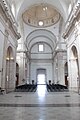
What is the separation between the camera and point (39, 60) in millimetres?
33719

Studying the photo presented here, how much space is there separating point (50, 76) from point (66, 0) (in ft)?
66.4

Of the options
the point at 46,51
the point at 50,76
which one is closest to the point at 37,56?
the point at 46,51

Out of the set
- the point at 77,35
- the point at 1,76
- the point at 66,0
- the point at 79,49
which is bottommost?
the point at 1,76

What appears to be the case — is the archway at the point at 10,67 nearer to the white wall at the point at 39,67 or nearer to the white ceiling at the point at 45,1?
the white ceiling at the point at 45,1

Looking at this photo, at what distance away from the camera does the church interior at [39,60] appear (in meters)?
4.59

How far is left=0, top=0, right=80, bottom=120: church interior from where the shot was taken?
459 cm

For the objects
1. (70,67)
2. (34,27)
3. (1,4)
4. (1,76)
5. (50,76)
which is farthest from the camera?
(50,76)

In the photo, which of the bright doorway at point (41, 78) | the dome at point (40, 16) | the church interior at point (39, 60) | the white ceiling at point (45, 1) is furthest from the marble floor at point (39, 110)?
the bright doorway at point (41, 78)

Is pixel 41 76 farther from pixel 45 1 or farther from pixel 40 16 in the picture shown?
pixel 45 1

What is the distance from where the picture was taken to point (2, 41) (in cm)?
1071

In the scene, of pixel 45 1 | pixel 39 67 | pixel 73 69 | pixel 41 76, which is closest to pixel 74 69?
pixel 73 69

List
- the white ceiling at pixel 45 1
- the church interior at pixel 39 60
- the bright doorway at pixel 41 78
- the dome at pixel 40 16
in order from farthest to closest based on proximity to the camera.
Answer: the bright doorway at pixel 41 78 → the dome at pixel 40 16 → the white ceiling at pixel 45 1 → the church interior at pixel 39 60

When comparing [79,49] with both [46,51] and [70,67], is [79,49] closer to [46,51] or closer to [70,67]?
[70,67]

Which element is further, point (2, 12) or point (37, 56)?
point (37, 56)
